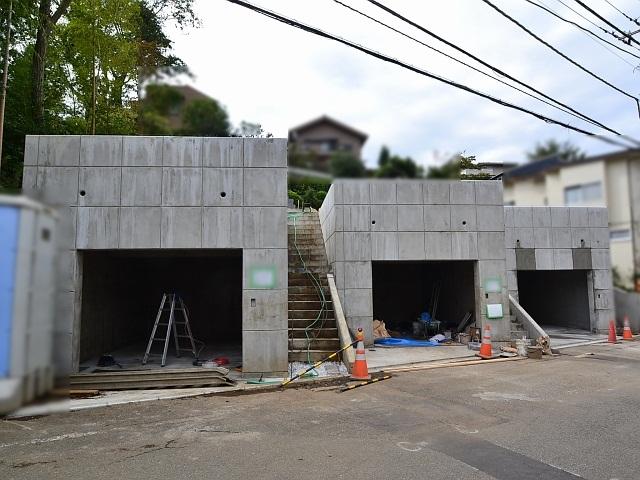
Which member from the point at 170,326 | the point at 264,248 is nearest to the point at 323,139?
the point at 264,248

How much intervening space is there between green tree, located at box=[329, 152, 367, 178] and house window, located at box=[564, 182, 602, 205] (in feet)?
5.58

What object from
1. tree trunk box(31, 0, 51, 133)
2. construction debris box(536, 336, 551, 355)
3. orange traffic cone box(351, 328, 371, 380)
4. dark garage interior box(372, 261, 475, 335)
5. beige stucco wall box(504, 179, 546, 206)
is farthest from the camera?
dark garage interior box(372, 261, 475, 335)

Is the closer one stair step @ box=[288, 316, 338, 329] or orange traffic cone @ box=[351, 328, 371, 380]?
orange traffic cone @ box=[351, 328, 371, 380]

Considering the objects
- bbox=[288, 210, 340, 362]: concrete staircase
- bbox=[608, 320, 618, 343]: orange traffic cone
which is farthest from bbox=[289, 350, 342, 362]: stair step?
bbox=[608, 320, 618, 343]: orange traffic cone

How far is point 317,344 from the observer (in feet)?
38.1

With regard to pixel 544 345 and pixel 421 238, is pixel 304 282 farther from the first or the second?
pixel 544 345

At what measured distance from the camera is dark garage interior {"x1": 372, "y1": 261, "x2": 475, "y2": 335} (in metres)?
17.9

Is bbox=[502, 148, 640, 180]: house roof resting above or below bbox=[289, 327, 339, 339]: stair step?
above

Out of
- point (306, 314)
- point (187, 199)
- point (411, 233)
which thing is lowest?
point (306, 314)

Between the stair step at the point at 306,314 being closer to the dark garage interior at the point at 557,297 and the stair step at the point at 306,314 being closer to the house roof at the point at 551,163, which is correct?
the house roof at the point at 551,163

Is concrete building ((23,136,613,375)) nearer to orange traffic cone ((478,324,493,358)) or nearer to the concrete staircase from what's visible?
the concrete staircase

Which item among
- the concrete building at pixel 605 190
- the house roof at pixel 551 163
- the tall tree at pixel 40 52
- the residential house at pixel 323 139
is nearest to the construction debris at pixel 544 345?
the residential house at pixel 323 139

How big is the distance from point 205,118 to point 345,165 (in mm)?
33963

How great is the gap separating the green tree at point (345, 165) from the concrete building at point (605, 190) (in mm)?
1470
